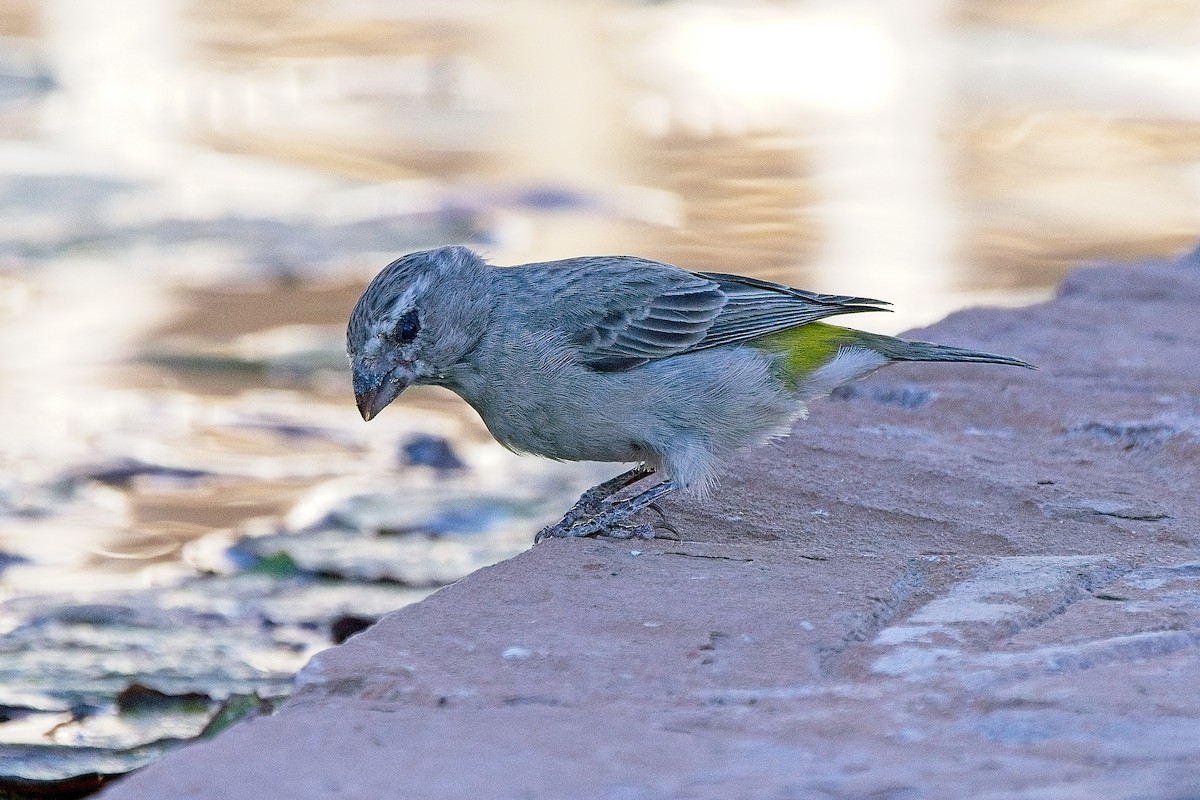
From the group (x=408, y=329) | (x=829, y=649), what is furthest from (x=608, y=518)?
(x=829, y=649)

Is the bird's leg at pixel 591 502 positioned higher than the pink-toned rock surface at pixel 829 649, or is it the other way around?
the bird's leg at pixel 591 502

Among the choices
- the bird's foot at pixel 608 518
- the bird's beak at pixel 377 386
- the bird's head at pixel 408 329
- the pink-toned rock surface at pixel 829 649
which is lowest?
the pink-toned rock surface at pixel 829 649

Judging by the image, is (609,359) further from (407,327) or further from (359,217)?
(359,217)

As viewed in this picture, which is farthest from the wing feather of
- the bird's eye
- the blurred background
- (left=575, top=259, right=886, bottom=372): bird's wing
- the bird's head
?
the blurred background

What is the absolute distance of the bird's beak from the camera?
4125mm

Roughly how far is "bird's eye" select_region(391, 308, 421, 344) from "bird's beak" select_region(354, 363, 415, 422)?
0.07 m

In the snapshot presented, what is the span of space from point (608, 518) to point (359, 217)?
5377 millimetres

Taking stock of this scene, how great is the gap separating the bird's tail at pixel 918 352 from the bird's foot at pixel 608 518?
2.10 feet

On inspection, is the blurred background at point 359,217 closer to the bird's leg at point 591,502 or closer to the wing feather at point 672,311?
the bird's leg at point 591,502

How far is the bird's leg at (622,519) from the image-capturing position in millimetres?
3793

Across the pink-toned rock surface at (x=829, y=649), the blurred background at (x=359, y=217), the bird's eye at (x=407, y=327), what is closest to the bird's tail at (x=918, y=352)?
the pink-toned rock surface at (x=829, y=649)

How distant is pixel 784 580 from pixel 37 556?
2.40 m

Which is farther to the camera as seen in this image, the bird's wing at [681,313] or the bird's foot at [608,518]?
the bird's wing at [681,313]

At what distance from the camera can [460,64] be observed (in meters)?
12.9
